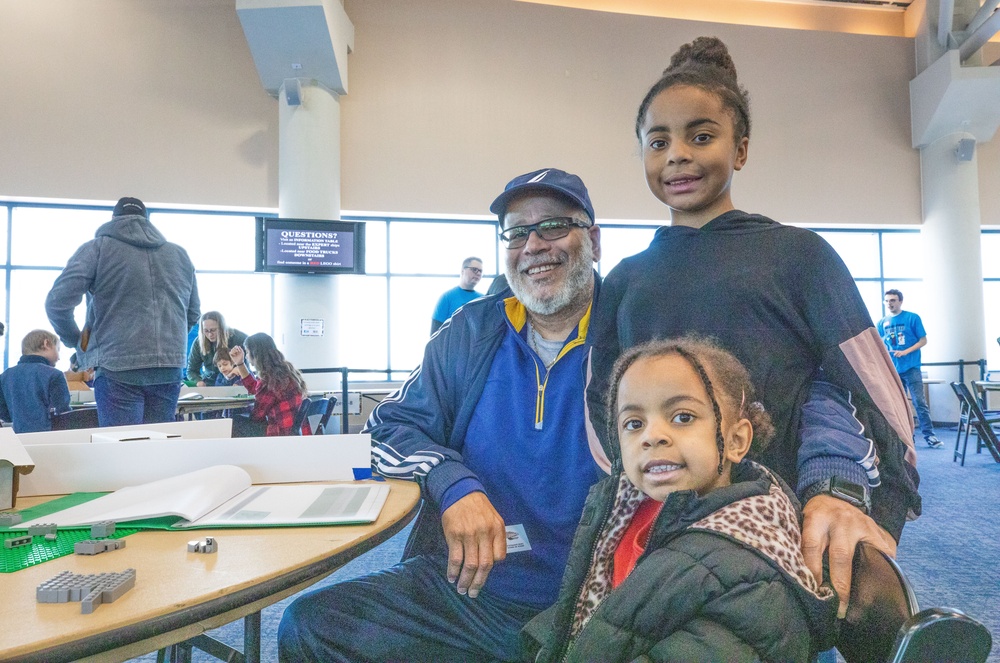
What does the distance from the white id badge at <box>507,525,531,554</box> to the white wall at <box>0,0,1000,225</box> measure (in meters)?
6.34

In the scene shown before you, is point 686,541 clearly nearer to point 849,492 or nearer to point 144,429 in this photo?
point 849,492

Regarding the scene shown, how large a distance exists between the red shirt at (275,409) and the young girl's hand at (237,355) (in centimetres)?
124

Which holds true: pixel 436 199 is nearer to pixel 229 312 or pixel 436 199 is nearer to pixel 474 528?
pixel 229 312

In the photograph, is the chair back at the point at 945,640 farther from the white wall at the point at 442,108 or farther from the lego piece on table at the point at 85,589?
the white wall at the point at 442,108

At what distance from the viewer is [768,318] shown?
3.22ft

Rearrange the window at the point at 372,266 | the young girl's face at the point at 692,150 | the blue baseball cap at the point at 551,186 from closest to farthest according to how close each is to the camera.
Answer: the young girl's face at the point at 692,150 < the blue baseball cap at the point at 551,186 < the window at the point at 372,266

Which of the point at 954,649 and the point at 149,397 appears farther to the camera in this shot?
the point at 149,397

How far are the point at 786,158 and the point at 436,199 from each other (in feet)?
14.9

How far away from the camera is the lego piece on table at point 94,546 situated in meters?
0.72

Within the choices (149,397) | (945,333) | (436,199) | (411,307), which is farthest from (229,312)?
(945,333)

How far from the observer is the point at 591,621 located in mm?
817

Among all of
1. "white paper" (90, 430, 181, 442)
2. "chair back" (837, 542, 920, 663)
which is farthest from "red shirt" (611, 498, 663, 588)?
"white paper" (90, 430, 181, 442)

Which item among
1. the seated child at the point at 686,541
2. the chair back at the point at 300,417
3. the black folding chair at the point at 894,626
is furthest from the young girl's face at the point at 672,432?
the chair back at the point at 300,417

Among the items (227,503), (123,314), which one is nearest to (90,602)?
(227,503)
